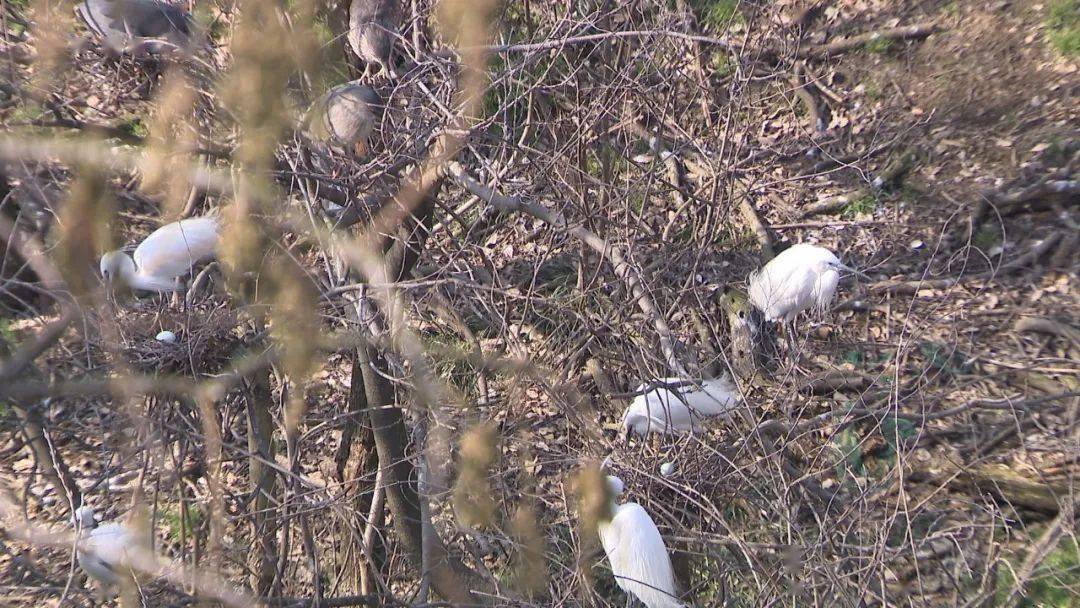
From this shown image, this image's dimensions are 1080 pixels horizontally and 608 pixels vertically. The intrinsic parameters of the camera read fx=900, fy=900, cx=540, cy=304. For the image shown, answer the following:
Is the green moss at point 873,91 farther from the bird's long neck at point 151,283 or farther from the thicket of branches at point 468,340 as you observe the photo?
the bird's long neck at point 151,283

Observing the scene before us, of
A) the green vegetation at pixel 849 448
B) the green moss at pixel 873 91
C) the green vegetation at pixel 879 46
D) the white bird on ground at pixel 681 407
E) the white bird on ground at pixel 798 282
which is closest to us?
the white bird on ground at pixel 681 407

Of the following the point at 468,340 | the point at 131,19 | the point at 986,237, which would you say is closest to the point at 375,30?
the point at 131,19

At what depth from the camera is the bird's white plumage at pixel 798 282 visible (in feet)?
11.7

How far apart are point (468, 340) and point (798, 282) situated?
1360 mm

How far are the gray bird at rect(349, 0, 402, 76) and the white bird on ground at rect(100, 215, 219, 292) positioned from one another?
2.53 feet

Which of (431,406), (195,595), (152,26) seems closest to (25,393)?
(195,595)

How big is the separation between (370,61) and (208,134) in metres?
0.81

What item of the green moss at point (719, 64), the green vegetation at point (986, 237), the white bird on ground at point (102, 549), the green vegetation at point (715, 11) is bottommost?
the white bird on ground at point (102, 549)

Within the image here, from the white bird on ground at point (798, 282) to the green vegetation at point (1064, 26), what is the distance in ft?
8.83

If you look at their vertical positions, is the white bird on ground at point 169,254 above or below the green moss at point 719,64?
below

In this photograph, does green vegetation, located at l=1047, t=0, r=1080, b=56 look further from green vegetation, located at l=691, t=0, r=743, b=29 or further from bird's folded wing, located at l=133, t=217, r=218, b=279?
bird's folded wing, located at l=133, t=217, r=218, b=279

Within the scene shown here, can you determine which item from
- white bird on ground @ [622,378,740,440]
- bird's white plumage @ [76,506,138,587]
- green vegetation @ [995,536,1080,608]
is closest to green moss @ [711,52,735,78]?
white bird on ground @ [622,378,740,440]

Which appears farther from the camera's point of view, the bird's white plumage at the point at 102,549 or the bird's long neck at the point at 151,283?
the bird's long neck at the point at 151,283

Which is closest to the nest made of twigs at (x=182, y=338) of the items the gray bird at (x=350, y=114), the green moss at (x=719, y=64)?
the gray bird at (x=350, y=114)
